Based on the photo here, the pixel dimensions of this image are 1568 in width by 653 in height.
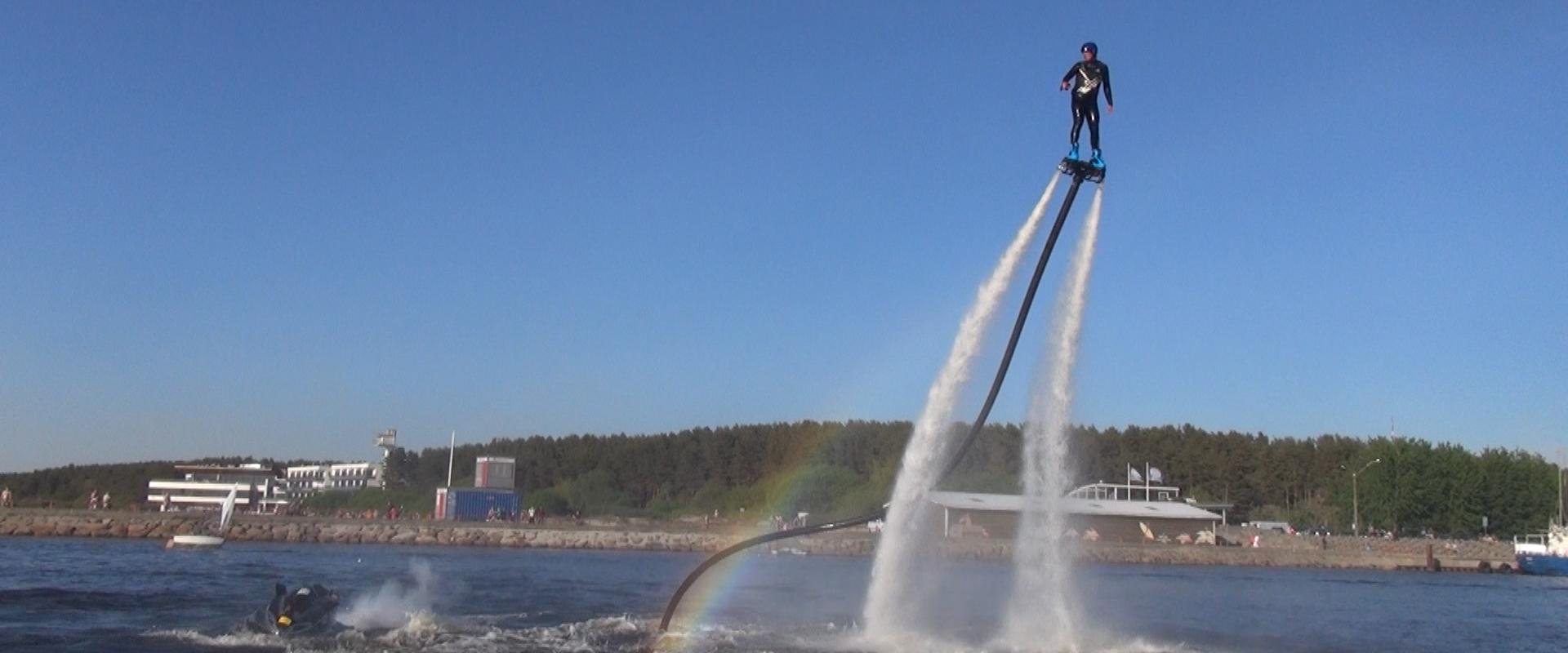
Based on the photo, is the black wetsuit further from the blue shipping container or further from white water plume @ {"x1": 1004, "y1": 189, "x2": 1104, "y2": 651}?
the blue shipping container

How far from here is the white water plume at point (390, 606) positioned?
32906mm

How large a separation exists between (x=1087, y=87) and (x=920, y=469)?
8345 millimetres

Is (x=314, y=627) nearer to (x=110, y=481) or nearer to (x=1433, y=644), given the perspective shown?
(x=1433, y=644)

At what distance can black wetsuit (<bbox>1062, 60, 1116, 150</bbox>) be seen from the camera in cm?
1680

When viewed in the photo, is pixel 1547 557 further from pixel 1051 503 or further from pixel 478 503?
pixel 1051 503

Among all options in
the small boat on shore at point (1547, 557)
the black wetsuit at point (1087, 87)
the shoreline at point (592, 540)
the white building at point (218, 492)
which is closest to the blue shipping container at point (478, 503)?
the shoreline at point (592, 540)

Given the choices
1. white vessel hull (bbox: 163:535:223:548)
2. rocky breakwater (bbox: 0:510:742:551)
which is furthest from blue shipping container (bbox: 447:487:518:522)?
white vessel hull (bbox: 163:535:223:548)

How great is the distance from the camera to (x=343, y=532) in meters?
88.6

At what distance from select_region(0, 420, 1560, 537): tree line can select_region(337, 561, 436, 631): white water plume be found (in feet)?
96.3

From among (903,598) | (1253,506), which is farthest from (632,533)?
(1253,506)

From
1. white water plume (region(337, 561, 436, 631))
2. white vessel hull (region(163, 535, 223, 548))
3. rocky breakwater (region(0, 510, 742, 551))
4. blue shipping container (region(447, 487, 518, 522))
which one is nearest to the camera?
white water plume (region(337, 561, 436, 631))

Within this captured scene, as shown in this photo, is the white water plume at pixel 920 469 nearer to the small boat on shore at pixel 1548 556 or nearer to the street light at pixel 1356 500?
the small boat on shore at pixel 1548 556

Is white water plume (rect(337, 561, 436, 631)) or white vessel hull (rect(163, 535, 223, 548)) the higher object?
white water plume (rect(337, 561, 436, 631))

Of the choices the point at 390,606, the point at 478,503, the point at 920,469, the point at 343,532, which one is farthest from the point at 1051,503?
the point at 478,503
